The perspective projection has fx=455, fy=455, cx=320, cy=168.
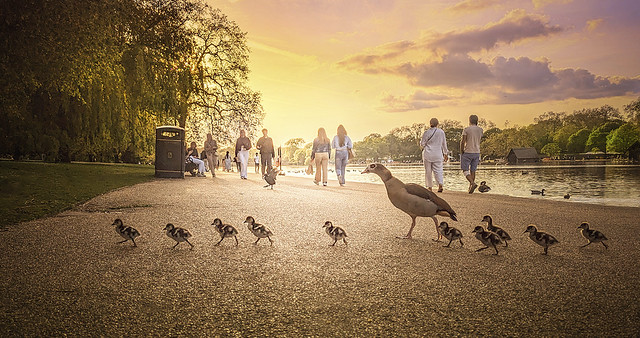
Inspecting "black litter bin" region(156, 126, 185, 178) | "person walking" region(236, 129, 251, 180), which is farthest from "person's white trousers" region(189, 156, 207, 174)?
"person walking" region(236, 129, 251, 180)

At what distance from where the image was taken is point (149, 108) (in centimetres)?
2494

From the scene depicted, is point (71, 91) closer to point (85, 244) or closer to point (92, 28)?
point (92, 28)

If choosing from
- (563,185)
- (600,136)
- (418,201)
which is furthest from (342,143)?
(600,136)

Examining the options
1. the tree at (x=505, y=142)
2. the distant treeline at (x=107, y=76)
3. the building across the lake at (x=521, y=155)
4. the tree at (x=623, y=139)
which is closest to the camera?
the distant treeline at (x=107, y=76)

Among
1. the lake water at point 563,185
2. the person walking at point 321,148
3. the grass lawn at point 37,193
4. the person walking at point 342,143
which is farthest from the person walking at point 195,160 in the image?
the person walking at point 342,143

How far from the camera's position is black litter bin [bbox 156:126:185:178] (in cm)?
2356

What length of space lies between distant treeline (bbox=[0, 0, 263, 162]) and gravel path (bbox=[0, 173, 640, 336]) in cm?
750

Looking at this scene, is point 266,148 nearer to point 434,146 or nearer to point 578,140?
point 434,146

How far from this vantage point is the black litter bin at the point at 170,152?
23.6m

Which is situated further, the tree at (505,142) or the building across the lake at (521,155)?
the tree at (505,142)

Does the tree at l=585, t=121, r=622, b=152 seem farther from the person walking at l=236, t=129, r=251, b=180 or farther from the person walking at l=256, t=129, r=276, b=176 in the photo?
the person walking at l=256, t=129, r=276, b=176

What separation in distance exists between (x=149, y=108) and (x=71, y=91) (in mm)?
7807

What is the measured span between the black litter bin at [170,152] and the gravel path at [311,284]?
47.9 ft

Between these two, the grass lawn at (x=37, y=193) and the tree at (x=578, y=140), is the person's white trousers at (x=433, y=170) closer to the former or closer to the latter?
the grass lawn at (x=37, y=193)
